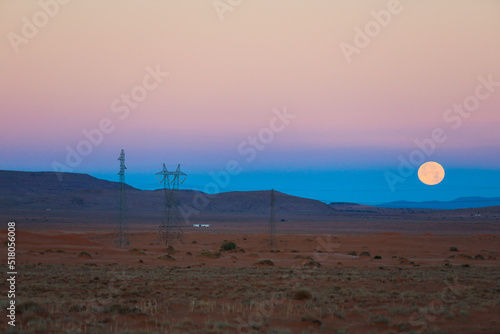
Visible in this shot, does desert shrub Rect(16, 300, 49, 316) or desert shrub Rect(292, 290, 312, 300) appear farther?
desert shrub Rect(292, 290, 312, 300)

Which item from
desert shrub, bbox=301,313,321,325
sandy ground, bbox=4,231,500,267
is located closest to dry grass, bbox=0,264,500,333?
desert shrub, bbox=301,313,321,325

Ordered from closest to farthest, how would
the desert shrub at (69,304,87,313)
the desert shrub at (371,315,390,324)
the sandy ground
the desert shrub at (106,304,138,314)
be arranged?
the desert shrub at (371,315,390,324) → the desert shrub at (106,304,138,314) → the desert shrub at (69,304,87,313) → the sandy ground

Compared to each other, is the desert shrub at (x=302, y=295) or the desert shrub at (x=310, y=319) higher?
the desert shrub at (x=302, y=295)

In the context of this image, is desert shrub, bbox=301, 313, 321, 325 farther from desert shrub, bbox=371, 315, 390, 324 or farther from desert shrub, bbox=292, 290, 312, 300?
desert shrub, bbox=292, 290, 312, 300

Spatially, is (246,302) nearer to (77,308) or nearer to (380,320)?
(380,320)

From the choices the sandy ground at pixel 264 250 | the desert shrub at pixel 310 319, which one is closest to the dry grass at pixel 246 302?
the desert shrub at pixel 310 319

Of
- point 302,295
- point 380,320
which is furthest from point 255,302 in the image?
point 380,320

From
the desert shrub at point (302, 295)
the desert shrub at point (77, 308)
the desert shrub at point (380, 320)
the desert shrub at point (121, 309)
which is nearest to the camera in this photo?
the desert shrub at point (380, 320)

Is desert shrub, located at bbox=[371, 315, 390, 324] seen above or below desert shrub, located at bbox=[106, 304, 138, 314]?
below

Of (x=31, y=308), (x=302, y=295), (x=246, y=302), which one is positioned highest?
(x=31, y=308)

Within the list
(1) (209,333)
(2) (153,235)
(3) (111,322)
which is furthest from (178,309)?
(2) (153,235)

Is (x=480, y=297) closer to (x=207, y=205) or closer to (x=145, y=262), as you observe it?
(x=145, y=262)

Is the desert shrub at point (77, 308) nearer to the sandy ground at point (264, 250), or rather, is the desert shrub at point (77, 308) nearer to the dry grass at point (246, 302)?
the dry grass at point (246, 302)

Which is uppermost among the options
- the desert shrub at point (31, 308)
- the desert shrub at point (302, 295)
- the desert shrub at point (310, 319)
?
the desert shrub at point (31, 308)
